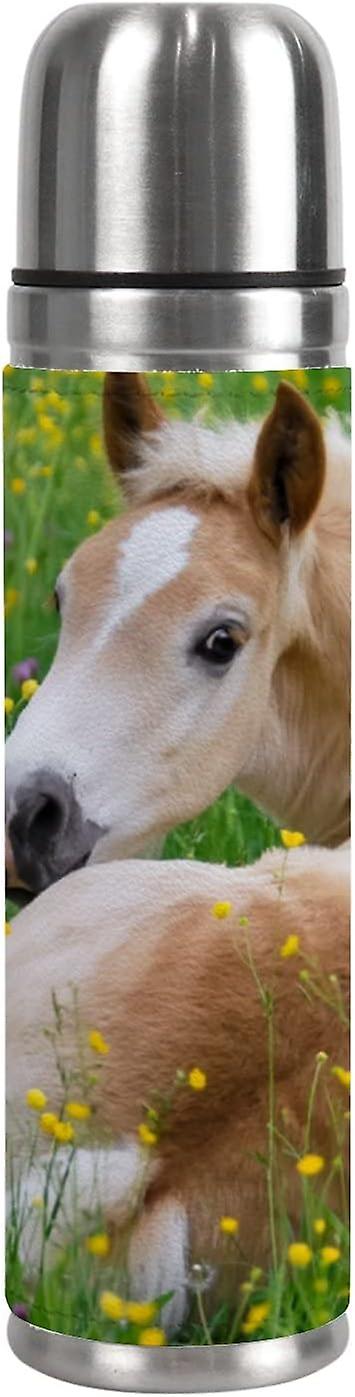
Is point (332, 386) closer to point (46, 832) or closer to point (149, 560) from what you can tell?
point (149, 560)

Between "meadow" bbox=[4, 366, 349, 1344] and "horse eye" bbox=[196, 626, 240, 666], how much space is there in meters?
0.16

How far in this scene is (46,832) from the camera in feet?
13.5

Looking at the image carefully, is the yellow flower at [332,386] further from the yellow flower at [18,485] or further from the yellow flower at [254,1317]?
the yellow flower at [254,1317]

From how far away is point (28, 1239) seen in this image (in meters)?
4.26

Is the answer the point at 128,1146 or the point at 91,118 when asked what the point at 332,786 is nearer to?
the point at 128,1146

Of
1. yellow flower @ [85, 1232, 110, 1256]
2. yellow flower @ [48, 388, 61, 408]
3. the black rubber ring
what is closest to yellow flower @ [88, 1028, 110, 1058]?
yellow flower @ [85, 1232, 110, 1256]

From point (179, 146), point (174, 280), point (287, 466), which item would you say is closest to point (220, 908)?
point (287, 466)

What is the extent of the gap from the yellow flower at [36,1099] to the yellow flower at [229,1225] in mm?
260

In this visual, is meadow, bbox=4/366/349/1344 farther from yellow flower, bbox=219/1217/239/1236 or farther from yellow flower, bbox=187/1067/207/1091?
yellow flower, bbox=187/1067/207/1091

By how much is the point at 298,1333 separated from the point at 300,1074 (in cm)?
33

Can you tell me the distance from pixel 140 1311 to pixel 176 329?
46.6 inches

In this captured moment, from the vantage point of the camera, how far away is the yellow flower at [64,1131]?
4180 mm

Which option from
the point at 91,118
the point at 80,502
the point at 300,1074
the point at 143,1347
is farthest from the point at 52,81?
the point at 143,1347

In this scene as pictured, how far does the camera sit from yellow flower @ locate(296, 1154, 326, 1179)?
4.21 m
